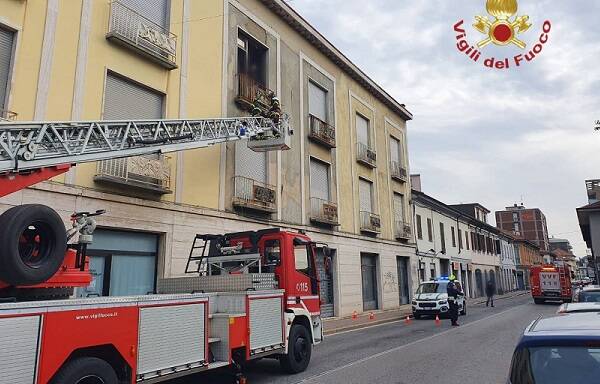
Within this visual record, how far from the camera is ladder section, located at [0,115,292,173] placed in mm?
6238

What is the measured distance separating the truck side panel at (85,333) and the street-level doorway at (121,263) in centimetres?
545

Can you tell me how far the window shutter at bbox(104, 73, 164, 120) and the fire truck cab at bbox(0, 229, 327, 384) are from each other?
4.68 m

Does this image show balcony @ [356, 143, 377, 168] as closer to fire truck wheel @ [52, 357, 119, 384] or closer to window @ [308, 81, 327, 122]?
window @ [308, 81, 327, 122]

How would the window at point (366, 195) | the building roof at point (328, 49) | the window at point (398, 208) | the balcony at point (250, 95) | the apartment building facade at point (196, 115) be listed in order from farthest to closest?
1. the window at point (398, 208)
2. the window at point (366, 195)
3. the building roof at point (328, 49)
4. the balcony at point (250, 95)
5. the apartment building facade at point (196, 115)

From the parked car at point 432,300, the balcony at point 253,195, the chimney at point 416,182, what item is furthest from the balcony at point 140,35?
the chimney at point 416,182

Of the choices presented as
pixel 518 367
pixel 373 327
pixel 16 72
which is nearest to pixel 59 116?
pixel 16 72

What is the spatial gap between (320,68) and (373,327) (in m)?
12.6

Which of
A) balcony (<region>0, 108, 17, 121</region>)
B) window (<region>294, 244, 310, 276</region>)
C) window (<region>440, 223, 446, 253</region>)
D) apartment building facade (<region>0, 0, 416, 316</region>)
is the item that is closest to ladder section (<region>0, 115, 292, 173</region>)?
apartment building facade (<region>0, 0, 416, 316</region>)

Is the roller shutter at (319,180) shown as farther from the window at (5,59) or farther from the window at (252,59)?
the window at (5,59)

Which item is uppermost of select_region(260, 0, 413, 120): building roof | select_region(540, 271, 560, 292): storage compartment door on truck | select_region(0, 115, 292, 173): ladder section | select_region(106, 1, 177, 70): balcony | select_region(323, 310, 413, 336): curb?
select_region(260, 0, 413, 120): building roof

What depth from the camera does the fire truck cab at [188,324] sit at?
4.71 m

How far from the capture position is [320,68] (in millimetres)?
22969

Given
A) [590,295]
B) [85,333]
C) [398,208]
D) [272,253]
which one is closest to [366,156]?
[398,208]

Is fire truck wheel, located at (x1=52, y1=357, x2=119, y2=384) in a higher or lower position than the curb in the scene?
higher
